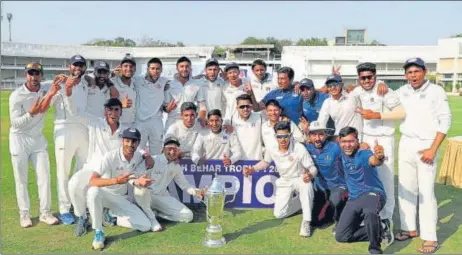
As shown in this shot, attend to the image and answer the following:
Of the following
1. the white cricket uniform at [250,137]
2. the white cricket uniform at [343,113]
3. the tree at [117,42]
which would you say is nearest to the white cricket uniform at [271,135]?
the white cricket uniform at [250,137]

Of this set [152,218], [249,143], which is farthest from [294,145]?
[152,218]

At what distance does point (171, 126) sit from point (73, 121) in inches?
53.9

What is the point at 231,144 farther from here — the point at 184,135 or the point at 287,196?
the point at 287,196

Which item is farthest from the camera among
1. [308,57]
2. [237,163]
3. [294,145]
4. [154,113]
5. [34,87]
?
[308,57]

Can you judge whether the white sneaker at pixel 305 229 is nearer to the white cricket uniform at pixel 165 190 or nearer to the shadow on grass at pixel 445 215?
the shadow on grass at pixel 445 215

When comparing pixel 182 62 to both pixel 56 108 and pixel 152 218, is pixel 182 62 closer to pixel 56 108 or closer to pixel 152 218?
pixel 56 108

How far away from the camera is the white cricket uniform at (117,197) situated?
4.79 metres

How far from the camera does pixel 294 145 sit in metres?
5.53

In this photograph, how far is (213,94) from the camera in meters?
6.80

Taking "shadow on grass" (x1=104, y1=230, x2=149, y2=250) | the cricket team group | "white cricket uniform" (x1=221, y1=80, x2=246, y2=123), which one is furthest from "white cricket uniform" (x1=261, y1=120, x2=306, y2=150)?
"shadow on grass" (x1=104, y1=230, x2=149, y2=250)

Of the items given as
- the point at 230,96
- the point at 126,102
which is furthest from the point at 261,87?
the point at 126,102

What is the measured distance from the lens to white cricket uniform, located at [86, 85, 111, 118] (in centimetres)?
577

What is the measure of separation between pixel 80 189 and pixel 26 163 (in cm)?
86

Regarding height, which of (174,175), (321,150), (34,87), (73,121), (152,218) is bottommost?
(152,218)
